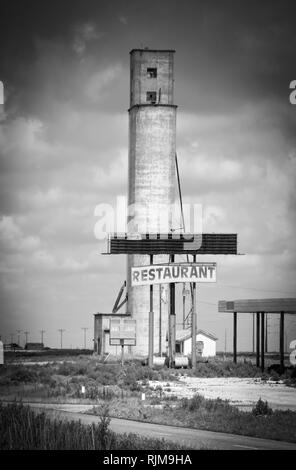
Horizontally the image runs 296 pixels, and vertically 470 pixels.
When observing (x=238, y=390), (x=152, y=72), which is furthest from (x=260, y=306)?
(x=152, y=72)

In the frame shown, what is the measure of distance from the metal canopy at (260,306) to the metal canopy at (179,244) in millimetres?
4377

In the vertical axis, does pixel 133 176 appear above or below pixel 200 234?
above

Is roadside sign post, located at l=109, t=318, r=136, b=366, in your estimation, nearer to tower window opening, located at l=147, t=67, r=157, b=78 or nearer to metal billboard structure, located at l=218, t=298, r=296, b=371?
metal billboard structure, located at l=218, t=298, r=296, b=371

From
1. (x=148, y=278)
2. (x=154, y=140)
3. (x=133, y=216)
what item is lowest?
(x=148, y=278)

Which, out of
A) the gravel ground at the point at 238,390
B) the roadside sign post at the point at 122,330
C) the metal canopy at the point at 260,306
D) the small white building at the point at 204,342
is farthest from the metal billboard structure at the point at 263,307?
the small white building at the point at 204,342

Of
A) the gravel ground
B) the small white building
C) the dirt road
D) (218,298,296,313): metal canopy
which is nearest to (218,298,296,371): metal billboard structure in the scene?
(218,298,296,313): metal canopy

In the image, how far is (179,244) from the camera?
74.5 metres

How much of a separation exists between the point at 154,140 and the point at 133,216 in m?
7.39

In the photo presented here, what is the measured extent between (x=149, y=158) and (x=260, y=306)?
2370 cm

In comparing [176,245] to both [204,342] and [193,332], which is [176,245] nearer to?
[193,332]
